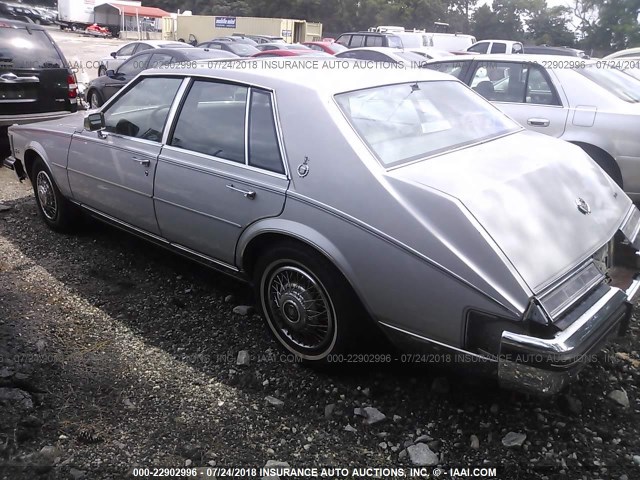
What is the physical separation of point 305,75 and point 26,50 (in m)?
5.81

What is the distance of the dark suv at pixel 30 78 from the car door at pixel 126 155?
11.4ft

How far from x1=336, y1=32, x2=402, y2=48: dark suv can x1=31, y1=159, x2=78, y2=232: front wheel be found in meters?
20.5

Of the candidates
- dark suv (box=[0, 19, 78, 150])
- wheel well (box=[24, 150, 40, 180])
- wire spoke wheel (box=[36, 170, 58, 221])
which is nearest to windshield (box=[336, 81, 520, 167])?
wire spoke wheel (box=[36, 170, 58, 221])

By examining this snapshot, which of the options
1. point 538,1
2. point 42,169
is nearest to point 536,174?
point 42,169

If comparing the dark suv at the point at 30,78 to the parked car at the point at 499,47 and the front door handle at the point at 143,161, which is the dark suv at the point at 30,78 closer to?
the front door handle at the point at 143,161

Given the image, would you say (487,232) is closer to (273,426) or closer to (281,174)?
(281,174)

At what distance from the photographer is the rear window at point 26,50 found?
7266 millimetres

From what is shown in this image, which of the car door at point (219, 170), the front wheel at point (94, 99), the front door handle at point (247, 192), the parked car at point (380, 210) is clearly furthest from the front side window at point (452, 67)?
the front wheel at point (94, 99)

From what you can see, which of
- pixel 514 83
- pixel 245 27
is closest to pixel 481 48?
pixel 514 83

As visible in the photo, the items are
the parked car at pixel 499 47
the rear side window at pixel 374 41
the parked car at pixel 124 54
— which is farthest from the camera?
the rear side window at pixel 374 41

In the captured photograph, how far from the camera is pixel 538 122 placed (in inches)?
236

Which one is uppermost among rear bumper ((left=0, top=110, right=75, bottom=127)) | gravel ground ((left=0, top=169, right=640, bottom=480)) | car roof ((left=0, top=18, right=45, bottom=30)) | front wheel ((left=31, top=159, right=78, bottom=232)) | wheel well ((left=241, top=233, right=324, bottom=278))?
car roof ((left=0, top=18, right=45, bottom=30))

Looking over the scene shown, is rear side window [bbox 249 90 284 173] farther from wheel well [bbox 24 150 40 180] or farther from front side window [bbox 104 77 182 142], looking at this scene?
wheel well [bbox 24 150 40 180]

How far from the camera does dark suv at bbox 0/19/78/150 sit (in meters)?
7.25
